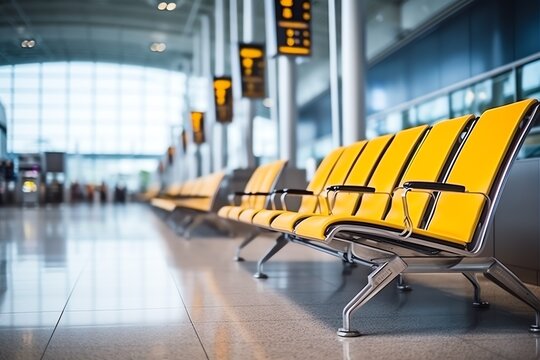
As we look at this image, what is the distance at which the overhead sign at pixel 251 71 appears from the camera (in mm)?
11773

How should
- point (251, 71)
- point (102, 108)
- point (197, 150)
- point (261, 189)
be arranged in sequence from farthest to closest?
point (102, 108)
point (197, 150)
point (251, 71)
point (261, 189)

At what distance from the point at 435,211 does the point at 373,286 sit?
2.13 ft

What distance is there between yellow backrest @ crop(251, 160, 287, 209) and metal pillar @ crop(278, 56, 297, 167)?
390 centimetres

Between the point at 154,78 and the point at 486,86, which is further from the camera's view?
the point at 154,78

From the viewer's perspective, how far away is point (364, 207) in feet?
13.2

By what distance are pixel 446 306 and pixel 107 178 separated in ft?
122

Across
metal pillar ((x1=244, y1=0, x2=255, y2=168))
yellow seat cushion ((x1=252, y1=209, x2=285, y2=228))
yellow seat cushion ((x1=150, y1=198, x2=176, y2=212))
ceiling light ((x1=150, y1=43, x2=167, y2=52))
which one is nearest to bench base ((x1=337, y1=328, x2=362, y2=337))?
yellow seat cushion ((x1=252, y1=209, x2=285, y2=228))

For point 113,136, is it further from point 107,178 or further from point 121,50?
point 121,50

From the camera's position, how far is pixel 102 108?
123 feet

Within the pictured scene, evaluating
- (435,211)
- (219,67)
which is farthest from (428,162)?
(219,67)

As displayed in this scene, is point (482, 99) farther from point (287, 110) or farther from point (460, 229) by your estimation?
point (460, 229)

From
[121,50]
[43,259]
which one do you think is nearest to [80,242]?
[43,259]

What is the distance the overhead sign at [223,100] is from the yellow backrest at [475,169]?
1224cm

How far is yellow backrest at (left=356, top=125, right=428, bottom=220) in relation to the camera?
12.4ft
